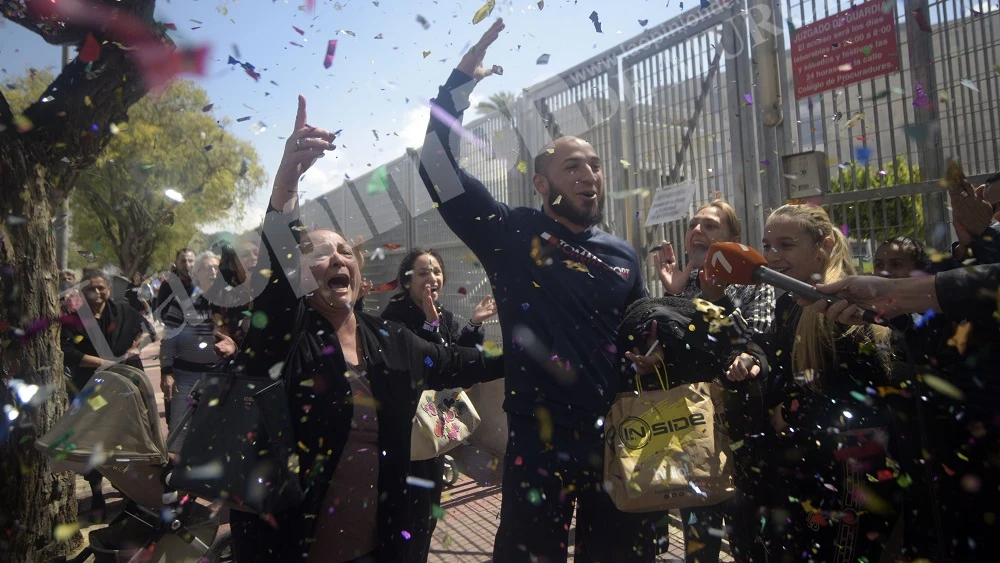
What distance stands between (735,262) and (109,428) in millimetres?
3035

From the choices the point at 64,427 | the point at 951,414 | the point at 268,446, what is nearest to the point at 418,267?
the point at 64,427

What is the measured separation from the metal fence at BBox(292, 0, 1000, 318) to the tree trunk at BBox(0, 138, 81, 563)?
4104 mm

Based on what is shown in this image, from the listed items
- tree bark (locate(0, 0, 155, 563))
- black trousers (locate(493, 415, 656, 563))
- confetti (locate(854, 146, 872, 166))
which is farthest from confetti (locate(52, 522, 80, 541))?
confetti (locate(854, 146, 872, 166))

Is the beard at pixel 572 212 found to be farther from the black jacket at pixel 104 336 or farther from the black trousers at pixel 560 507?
the black jacket at pixel 104 336

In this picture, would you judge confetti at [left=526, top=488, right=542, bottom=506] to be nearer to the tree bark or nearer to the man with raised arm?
the man with raised arm

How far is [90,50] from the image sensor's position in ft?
14.5

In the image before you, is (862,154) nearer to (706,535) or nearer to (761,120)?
(761,120)

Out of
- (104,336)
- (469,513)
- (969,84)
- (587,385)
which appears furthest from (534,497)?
(104,336)

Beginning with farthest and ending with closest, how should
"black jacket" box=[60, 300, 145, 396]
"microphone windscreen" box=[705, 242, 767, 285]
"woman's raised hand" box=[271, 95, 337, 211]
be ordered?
"black jacket" box=[60, 300, 145, 396], "woman's raised hand" box=[271, 95, 337, 211], "microphone windscreen" box=[705, 242, 767, 285]

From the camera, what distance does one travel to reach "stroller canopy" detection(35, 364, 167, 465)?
3145 millimetres

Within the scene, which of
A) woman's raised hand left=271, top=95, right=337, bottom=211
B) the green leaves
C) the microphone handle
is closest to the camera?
the microphone handle

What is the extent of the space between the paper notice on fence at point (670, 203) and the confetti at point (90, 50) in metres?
4.32

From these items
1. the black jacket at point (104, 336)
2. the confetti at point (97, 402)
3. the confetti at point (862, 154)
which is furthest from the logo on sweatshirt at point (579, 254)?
the black jacket at point (104, 336)

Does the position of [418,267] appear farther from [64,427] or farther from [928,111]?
[928,111]
